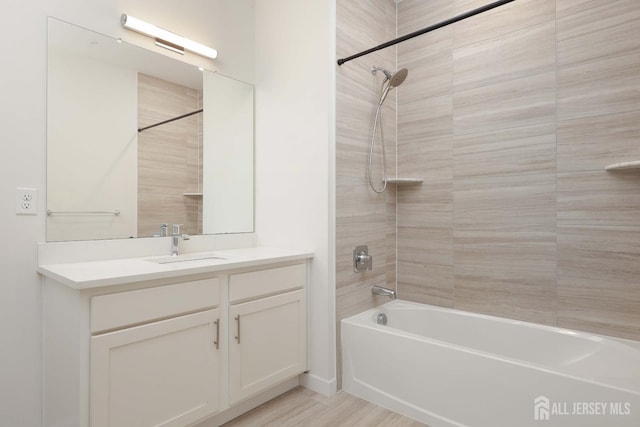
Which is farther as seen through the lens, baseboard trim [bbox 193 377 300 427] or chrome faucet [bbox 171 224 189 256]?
chrome faucet [bbox 171 224 189 256]

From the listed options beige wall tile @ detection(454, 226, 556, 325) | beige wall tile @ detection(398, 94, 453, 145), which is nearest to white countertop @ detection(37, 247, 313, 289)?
beige wall tile @ detection(454, 226, 556, 325)

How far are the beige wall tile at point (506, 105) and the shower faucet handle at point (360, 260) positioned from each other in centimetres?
102

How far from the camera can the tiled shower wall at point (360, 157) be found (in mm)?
2148

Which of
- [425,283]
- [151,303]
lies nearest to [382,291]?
[425,283]

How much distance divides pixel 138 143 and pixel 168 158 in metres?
0.18

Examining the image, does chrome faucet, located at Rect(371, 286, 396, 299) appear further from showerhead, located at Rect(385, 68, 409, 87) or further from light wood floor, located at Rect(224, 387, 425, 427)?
showerhead, located at Rect(385, 68, 409, 87)

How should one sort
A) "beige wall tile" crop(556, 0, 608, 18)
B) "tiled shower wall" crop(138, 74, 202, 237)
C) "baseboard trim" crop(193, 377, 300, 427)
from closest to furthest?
"baseboard trim" crop(193, 377, 300, 427)
"beige wall tile" crop(556, 0, 608, 18)
"tiled shower wall" crop(138, 74, 202, 237)

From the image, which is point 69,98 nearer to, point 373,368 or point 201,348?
point 201,348

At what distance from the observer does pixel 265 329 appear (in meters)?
1.91

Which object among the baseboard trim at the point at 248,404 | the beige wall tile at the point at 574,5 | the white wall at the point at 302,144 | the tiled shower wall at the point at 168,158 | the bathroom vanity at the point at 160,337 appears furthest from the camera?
the white wall at the point at 302,144

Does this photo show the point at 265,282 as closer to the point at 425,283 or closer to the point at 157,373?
the point at 157,373

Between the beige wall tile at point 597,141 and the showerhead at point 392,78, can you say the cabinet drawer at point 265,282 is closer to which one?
the showerhead at point 392,78

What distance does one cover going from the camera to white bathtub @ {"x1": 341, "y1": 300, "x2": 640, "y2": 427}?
1357mm

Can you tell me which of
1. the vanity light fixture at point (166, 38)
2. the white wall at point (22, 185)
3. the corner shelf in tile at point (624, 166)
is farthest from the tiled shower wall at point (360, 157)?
the white wall at point (22, 185)
